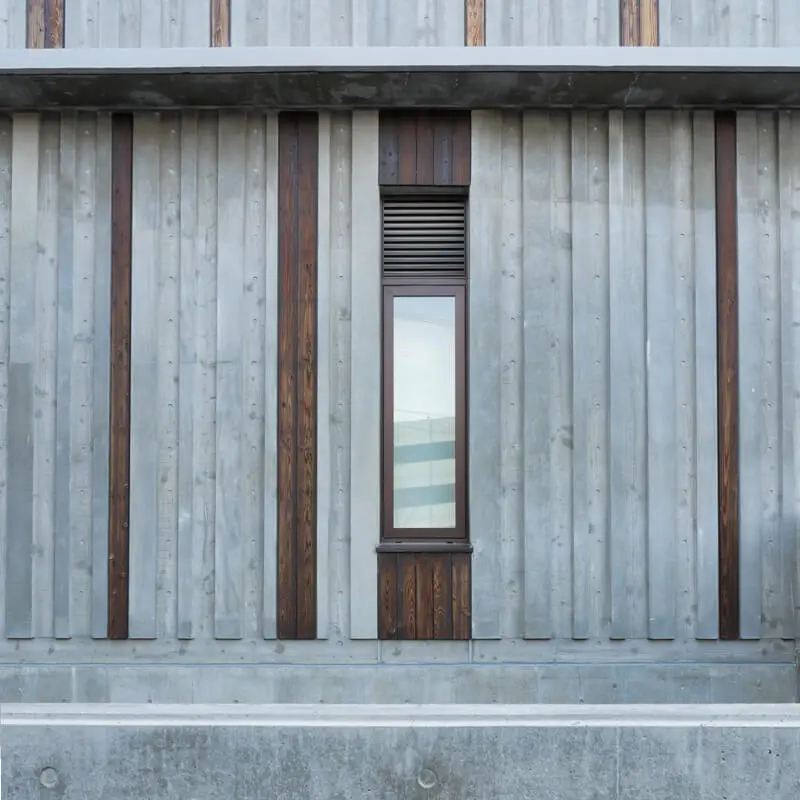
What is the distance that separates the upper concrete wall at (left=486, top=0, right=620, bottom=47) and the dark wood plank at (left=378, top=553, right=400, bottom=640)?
12.1 ft

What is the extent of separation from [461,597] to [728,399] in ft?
7.71

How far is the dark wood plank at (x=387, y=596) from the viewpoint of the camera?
5.66m

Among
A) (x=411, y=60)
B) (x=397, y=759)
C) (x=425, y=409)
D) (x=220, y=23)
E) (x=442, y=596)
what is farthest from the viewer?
(x=425, y=409)

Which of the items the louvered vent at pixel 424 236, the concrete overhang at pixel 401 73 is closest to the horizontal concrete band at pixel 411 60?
the concrete overhang at pixel 401 73

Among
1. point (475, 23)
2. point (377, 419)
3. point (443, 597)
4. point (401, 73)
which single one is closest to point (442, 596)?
point (443, 597)

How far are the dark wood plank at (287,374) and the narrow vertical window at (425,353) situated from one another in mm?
670

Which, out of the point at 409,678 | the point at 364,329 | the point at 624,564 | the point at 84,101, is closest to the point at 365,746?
the point at 409,678

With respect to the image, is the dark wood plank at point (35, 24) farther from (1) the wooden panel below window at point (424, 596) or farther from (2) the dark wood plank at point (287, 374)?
(1) the wooden panel below window at point (424, 596)

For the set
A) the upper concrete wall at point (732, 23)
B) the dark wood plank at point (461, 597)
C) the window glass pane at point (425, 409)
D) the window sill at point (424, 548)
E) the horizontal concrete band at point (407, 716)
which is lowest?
the horizontal concrete band at point (407, 716)

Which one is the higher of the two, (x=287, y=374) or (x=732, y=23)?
(x=732, y=23)

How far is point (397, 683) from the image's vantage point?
221 inches

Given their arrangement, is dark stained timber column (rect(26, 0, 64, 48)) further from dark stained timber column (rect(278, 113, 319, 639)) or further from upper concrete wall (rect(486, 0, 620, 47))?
upper concrete wall (rect(486, 0, 620, 47))

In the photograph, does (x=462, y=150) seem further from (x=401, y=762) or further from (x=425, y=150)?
(x=401, y=762)

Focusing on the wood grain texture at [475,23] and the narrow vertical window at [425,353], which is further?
the narrow vertical window at [425,353]
